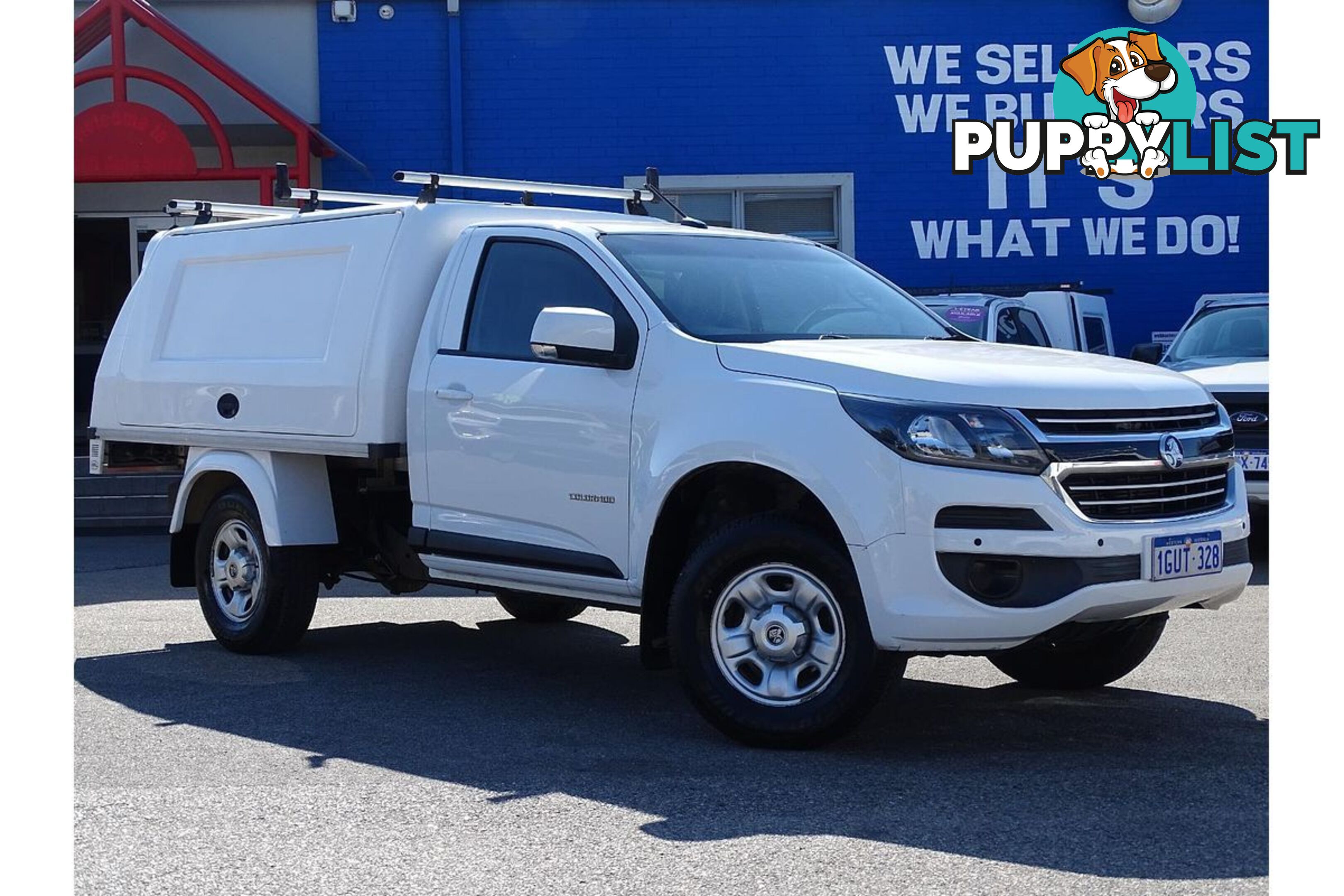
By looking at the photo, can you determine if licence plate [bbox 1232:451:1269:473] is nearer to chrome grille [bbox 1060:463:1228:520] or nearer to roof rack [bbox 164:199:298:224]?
chrome grille [bbox 1060:463:1228:520]

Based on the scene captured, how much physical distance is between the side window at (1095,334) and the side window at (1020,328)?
96 cm

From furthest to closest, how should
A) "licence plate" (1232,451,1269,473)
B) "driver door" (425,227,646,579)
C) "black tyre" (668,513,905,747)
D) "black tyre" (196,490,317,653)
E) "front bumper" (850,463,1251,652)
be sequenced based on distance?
"licence plate" (1232,451,1269,473) → "black tyre" (196,490,317,653) → "driver door" (425,227,646,579) → "black tyre" (668,513,905,747) → "front bumper" (850,463,1251,652)

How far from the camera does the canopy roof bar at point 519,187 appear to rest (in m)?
7.84

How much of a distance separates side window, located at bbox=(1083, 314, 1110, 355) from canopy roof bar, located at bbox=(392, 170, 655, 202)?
684 centimetres

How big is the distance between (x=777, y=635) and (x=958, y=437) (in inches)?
39.2

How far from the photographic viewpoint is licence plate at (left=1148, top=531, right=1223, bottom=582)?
5.87 m

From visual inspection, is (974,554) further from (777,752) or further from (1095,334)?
(1095,334)

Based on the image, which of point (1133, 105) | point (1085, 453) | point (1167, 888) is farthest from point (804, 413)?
point (1133, 105)

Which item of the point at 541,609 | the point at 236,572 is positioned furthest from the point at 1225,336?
the point at 236,572

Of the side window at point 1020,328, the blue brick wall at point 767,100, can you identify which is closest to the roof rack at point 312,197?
the side window at point 1020,328

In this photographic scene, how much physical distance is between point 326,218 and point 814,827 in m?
4.33

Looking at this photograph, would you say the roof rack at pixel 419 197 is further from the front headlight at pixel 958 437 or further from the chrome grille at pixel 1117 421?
the chrome grille at pixel 1117 421

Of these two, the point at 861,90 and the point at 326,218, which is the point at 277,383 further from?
the point at 861,90

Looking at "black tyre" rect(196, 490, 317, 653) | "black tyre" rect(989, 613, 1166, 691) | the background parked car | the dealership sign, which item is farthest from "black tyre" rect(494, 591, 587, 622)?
the dealership sign
